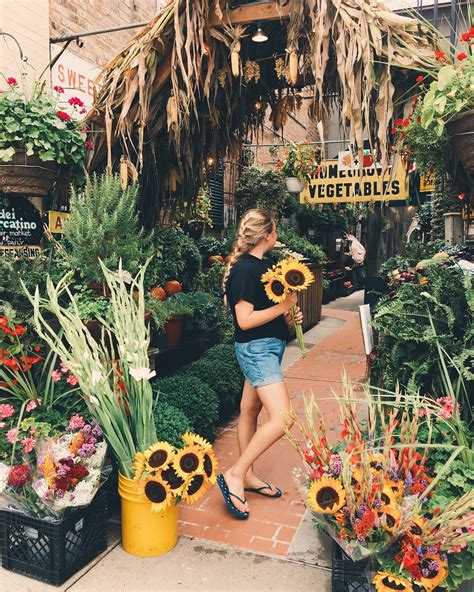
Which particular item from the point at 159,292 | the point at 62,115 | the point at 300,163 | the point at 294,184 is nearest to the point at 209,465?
the point at 159,292

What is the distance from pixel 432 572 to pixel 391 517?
24 cm

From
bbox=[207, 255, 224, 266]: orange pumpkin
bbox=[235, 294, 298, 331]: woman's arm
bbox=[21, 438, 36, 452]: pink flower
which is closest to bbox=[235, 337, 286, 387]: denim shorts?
bbox=[235, 294, 298, 331]: woman's arm

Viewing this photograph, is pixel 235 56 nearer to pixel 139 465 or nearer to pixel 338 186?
pixel 139 465

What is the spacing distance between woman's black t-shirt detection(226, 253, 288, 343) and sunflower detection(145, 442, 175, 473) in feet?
2.80

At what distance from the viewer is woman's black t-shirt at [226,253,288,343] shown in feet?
10.2

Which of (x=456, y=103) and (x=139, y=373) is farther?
(x=139, y=373)

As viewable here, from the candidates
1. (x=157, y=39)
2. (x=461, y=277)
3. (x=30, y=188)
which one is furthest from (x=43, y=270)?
(x=461, y=277)

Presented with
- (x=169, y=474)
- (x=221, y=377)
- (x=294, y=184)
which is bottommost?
(x=221, y=377)

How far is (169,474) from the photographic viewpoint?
262cm

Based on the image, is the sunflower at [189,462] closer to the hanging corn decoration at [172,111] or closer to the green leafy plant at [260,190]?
the hanging corn decoration at [172,111]

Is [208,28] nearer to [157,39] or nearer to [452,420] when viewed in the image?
[157,39]

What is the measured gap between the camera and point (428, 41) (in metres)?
3.15

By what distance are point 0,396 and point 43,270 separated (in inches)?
34.1

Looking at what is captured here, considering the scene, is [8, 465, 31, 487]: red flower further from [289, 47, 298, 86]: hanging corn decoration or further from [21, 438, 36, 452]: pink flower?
[289, 47, 298, 86]: hanging corn decoration
